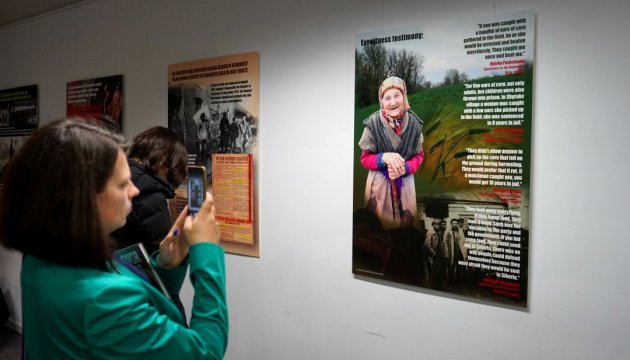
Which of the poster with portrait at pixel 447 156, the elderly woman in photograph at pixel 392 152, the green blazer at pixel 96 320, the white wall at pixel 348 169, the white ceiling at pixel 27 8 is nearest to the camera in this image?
the green blazer at pixel 96 320

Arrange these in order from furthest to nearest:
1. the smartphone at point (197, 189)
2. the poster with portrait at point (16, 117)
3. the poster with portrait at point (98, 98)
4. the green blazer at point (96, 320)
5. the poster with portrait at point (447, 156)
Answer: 1. the poster with portrait at point (16, 117)
2. the poster with portrait at point (98, 98)
3. the poster with portrait at point (447, 156)
4. the smartphone at point (197, 189)
5. the green blazer at point (96, 320)

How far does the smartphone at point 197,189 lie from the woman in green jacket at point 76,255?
27 cm

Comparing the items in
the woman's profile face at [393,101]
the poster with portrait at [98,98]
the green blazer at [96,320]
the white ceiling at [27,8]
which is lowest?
the green blazer at [96,320]

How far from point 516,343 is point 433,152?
775 millimetres

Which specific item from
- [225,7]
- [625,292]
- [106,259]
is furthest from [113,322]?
[225,7]

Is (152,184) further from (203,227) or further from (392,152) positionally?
(392,152)

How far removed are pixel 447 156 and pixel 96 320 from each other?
1323 mm

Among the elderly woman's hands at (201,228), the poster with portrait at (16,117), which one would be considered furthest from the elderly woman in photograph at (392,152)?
the poster with portrait at (16,117)

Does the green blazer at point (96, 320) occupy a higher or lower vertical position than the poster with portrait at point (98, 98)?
lower

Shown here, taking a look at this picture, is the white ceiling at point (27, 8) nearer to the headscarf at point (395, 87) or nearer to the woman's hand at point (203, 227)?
the headscarf at point (395, 87)

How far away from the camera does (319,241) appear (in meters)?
2.06

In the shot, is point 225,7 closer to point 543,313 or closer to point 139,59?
point 139,59

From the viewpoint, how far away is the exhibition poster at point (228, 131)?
7.43 feet

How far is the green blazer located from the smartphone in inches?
11.6
